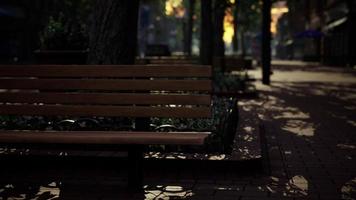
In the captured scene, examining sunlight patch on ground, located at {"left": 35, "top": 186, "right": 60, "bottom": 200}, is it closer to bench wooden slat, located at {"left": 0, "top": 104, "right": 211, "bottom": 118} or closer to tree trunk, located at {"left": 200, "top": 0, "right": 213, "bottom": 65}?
bench wooden slat, located at {"left": 0, "top": 104, "right": 211, "bottom": 118}

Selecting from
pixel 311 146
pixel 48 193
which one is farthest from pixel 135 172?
pixel 311 146

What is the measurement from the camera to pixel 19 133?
4469 mm

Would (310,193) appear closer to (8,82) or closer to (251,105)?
(8,82)

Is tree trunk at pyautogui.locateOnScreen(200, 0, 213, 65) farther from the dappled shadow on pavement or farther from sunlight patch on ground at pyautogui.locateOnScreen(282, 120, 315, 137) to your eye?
sunlight patch on ground at pyautogui.locateOnScreen(282, 120, 315, 137)

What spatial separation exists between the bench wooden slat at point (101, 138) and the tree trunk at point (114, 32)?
2.71m

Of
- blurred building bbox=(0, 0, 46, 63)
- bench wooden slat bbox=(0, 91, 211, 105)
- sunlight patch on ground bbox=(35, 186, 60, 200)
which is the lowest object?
sunlight patch on ground bbox=(35, 186, 60, 200)

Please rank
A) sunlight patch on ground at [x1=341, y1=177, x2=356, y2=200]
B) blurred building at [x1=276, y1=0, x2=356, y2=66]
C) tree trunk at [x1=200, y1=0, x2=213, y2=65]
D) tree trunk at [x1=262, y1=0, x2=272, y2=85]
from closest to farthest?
sunlight patch on ground at [x1=341, y1=177, x2=356, y2=200] → tree trunk at [x1=200, y1=0, x2=213, y2=65] → tree trunk at [x1=262, y1=0, x2=272, y2=85] → blurred building at [x1=276, y1=0, x2=356, y2=66]

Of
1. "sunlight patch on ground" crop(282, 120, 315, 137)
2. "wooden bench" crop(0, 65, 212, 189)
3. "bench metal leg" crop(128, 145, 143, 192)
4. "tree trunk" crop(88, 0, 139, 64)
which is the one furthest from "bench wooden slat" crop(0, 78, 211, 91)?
"sunlight patch on ground" crop(282, 120, 315, 137)

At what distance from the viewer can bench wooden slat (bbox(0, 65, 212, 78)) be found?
4.70m

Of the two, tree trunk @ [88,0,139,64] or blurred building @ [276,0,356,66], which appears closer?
tree trunk @ [88,0,139,64]

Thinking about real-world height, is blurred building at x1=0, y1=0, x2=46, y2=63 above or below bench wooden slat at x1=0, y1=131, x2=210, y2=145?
above

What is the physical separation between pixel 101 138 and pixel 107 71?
87 cm

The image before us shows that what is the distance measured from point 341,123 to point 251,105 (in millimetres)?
2925

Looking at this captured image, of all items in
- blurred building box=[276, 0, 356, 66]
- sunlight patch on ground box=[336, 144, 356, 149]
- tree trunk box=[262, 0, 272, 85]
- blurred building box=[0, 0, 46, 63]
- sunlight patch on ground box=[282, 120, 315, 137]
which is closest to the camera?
sunlight patch on ground box=[336, 144, 356, 149]
